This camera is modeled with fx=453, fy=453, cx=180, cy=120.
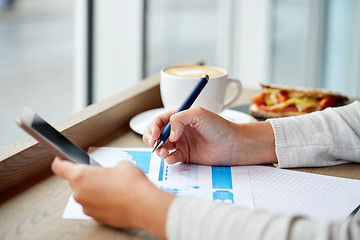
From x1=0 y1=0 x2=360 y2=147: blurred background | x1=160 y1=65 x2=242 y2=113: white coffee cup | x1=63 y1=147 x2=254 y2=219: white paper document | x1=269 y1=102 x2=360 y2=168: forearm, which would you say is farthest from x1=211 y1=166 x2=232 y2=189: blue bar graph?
x1=0 y1=0 x2=360 y2=147: blurred background

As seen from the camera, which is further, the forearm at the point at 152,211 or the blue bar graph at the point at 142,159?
the blue bar graph at the point at 142,159

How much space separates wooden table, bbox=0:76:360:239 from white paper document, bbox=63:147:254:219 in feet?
0.09

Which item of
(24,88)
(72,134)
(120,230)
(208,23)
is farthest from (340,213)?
(208,23)

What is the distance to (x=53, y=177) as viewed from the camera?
749 mm

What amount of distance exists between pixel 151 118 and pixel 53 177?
32cm

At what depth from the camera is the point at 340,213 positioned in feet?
Result: 2.13

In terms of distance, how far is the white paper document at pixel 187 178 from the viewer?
680 mm

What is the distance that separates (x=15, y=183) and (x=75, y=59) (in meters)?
1.32

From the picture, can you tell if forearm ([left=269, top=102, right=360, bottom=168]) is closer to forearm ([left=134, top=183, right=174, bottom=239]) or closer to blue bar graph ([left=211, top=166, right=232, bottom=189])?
blue bar graph ([left=211, top=166, right=232, bottom=189])

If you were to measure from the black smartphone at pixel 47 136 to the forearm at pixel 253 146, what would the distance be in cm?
27

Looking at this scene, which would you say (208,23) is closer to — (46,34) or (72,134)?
(46,34)

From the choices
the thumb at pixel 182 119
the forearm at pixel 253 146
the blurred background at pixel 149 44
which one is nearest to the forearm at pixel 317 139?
the forearm at pixel 253 146

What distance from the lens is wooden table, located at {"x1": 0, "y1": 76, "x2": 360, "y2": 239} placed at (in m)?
0.59

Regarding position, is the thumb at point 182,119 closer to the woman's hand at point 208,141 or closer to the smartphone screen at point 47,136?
the woman's hand at point 208,141
